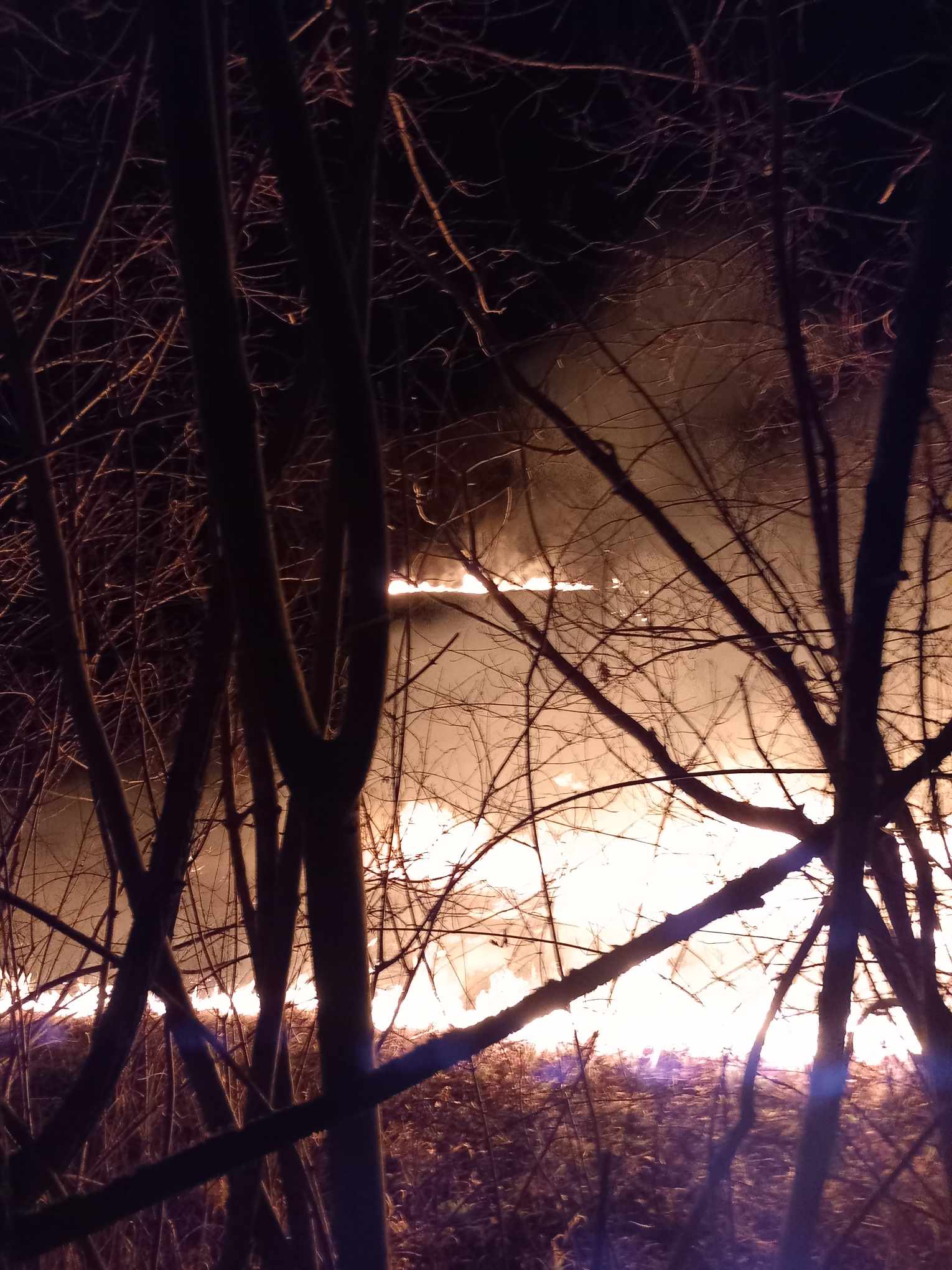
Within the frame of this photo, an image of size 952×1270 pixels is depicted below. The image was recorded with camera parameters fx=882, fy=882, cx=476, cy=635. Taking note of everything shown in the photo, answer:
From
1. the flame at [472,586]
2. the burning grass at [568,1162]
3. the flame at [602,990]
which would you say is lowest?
the burning grass at [568,1162]

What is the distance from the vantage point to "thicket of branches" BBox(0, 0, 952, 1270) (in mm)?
1730

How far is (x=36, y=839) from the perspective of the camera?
3.05m

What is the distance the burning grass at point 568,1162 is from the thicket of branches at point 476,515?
0.26 m

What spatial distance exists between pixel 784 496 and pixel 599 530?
53cm

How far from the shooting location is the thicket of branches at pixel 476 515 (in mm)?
1730

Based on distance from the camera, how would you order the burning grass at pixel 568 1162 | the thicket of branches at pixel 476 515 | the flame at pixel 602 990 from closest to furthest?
the thicket of branches at pixel 476 515 < the burning grass at pixel 568 1162 < the flame at pixel 602 990

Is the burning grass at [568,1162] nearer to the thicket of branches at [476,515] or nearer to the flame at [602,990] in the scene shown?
the flame at [602,990]

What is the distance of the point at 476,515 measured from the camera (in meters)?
2.75

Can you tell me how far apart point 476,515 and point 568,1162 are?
1.88 m

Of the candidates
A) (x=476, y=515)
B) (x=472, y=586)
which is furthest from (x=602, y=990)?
(x=476, y=515)

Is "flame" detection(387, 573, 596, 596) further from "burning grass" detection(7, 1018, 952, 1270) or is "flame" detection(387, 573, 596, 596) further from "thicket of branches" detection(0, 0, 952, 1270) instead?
"burning grass" detection(7, 1018, 952, 1270)

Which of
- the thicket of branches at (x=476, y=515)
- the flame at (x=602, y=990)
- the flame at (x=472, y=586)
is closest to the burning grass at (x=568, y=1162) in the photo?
the flame at (x=602, y=990)

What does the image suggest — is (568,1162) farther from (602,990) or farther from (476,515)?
(476,515)

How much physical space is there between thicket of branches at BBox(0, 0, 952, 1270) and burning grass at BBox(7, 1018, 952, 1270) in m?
0.26
